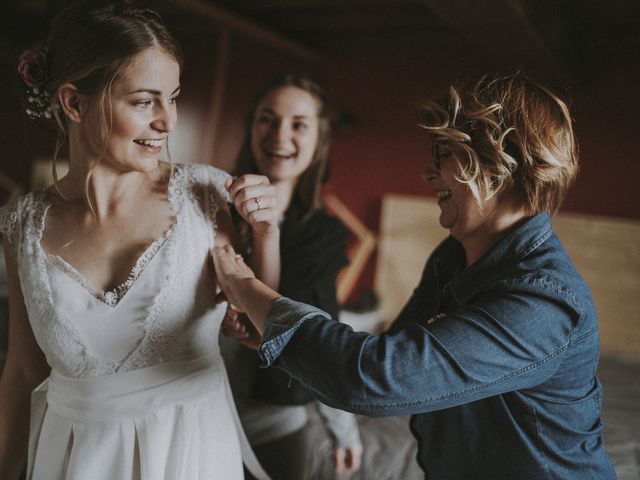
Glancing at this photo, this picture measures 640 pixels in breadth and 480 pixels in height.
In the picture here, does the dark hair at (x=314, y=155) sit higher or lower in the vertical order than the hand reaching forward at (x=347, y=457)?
higher

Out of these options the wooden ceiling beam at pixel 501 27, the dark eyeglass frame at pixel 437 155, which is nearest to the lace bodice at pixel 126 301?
the dark eyeglass frame at pixel 437 155

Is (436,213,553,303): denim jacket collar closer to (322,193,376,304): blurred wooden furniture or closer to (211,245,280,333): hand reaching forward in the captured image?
(211,245,280,333): hand reaching forward

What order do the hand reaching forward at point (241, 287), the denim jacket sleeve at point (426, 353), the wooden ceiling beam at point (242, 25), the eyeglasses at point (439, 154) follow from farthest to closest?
the wooden ceiling beam at point (242, 25), the eyeglasses at point (439, 154), the hand reaching forward at point (241, 287), the denim jacket sleeve at point (426, 353)

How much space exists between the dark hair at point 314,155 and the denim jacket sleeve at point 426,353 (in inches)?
32.9

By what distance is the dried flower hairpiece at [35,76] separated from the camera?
1.05m

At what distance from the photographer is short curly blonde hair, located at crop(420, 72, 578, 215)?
3.43ft

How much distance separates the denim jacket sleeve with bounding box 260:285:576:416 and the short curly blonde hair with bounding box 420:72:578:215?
229 millimetres

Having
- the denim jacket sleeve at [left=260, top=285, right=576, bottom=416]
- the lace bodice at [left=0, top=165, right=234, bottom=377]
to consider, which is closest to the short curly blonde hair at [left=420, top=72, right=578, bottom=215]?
the denim jacket sleeve at [left=260, top=285, right=576, bottom=416]

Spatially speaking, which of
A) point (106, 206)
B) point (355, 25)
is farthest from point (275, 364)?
point (355, 25)

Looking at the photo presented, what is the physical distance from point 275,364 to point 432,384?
0.25m

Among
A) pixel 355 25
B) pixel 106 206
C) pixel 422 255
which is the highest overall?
pixel 355 25

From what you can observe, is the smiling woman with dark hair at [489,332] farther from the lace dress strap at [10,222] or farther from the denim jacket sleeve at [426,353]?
the lace dress strap at [10,222]

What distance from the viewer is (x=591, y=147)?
15.2 ft

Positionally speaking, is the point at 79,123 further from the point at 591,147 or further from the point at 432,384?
the point at 591,147
